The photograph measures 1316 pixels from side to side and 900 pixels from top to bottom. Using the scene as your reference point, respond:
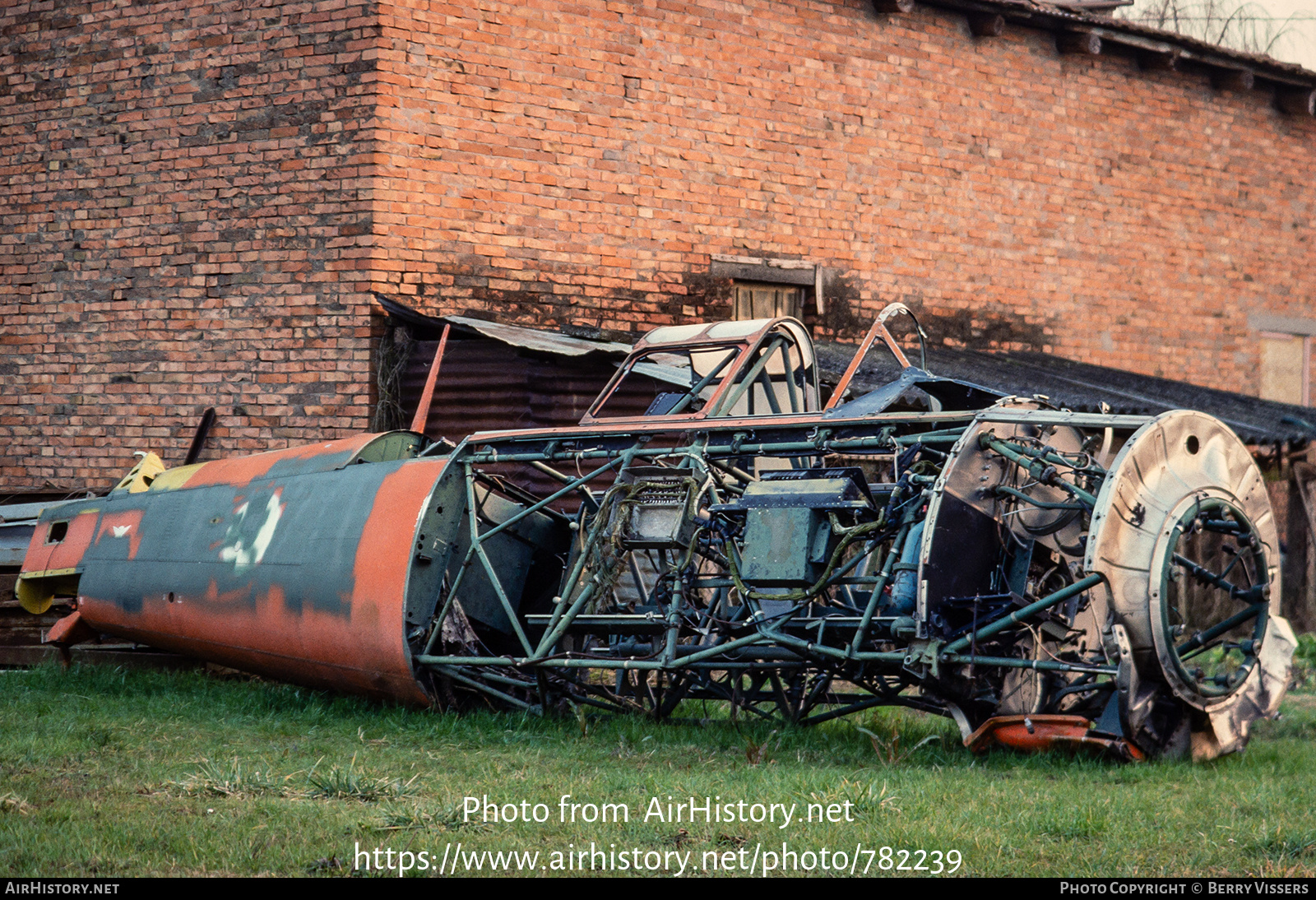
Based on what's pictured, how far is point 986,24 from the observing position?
1553cm

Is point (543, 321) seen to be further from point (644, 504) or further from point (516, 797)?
point (516, 797)

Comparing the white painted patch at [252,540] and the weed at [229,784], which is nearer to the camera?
the weed at [229,784]

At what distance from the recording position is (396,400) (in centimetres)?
1183

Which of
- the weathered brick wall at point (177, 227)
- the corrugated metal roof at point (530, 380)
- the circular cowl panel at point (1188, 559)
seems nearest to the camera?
the circular cowl panel at point (1188, 559)

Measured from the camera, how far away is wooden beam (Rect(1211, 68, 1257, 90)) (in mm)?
17609

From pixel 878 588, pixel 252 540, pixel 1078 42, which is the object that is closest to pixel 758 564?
pixel 878 588

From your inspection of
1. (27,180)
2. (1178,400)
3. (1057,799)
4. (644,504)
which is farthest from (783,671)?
(27,180)

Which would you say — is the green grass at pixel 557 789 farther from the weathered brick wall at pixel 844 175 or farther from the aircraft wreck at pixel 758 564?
the weathered brick wall at pixel 844 175

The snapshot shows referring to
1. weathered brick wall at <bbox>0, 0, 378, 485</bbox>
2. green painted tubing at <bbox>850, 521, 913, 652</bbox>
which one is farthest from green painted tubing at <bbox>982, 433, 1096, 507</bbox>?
weathered brick wall at <bbox>0, 0, 378, 485</bbox>

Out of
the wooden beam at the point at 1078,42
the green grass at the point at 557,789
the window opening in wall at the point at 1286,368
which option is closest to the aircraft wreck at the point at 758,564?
the green grass at the point at 557,789

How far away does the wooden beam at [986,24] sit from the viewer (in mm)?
15477

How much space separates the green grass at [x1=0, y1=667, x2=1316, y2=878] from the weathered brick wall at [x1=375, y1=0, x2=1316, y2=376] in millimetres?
5383

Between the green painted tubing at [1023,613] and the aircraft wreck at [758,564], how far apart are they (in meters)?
0.02

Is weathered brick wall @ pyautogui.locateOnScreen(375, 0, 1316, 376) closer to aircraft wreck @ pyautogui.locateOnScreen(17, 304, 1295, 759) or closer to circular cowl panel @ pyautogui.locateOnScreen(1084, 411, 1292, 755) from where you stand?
aircraft wreck @ pyautogui.locateOnScreen(17, 304, 1295, 759)
